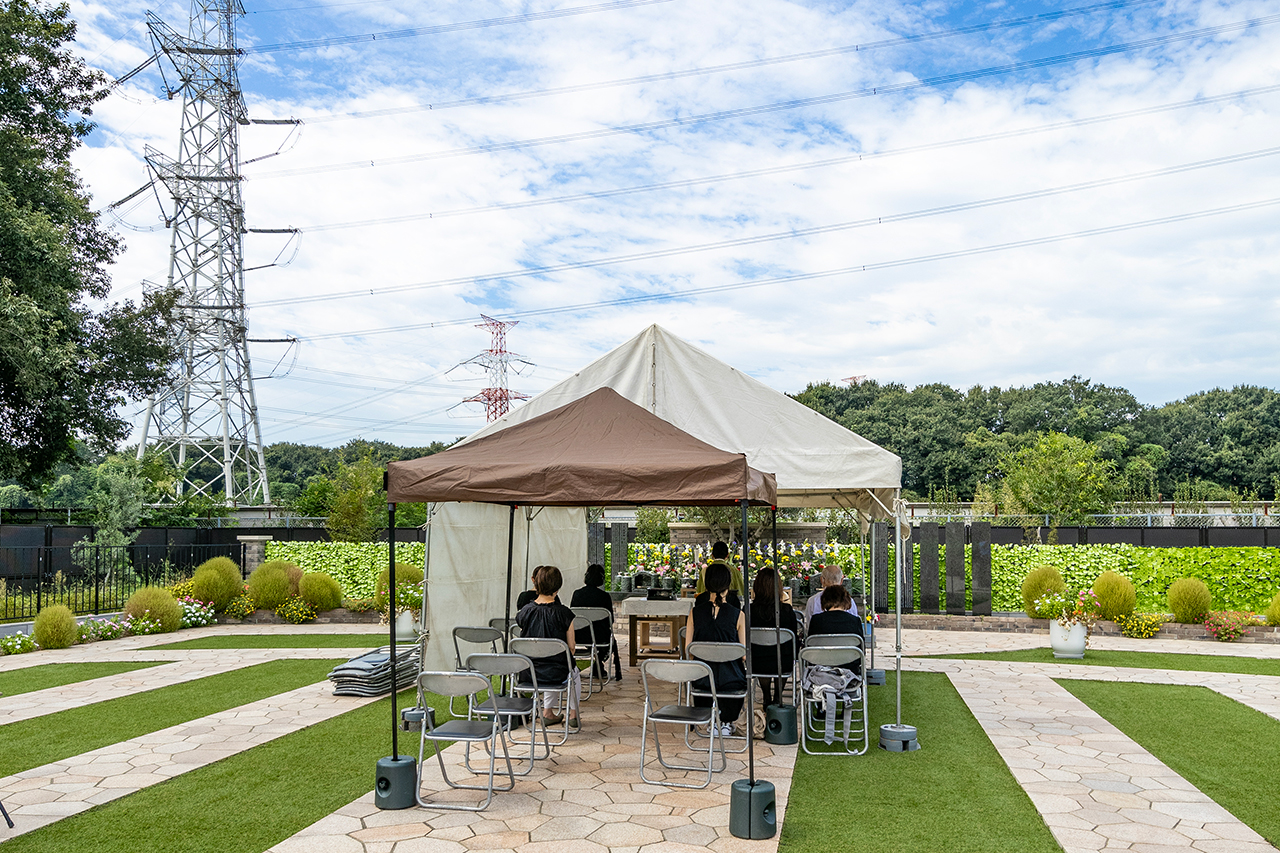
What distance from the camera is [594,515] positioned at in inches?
631

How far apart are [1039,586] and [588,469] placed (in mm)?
12143

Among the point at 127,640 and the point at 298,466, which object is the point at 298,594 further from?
the point at 298,466

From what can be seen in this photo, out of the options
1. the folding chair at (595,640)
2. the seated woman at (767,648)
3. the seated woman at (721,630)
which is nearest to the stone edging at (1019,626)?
the folding chair at (595,640)

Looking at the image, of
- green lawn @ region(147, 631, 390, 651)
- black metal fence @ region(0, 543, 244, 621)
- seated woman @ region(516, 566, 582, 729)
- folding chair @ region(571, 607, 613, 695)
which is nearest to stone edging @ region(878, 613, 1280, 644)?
folding chair @ region(571, 607, 613, 695)

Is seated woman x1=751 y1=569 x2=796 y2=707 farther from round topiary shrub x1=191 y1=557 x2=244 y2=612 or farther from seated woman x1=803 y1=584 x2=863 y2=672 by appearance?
round topiary shrub x1=191 y1=557 x2=244 y2=612

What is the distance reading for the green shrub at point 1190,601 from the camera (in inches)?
568

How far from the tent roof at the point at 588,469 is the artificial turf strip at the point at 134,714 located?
4.18 metres

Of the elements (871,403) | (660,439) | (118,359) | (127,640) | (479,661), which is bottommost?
(127,640)

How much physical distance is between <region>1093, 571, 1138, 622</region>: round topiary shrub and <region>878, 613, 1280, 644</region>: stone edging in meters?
0.23

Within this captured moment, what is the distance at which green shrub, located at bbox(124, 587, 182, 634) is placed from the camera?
15.3 meters

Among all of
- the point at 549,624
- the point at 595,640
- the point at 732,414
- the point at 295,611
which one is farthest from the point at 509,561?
the point at 295,611

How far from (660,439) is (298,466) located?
68.6 meters

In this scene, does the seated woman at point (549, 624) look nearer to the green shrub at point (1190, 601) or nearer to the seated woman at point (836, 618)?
the seated woman at point (836, 618)

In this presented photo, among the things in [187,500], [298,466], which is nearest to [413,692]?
[187,500]
